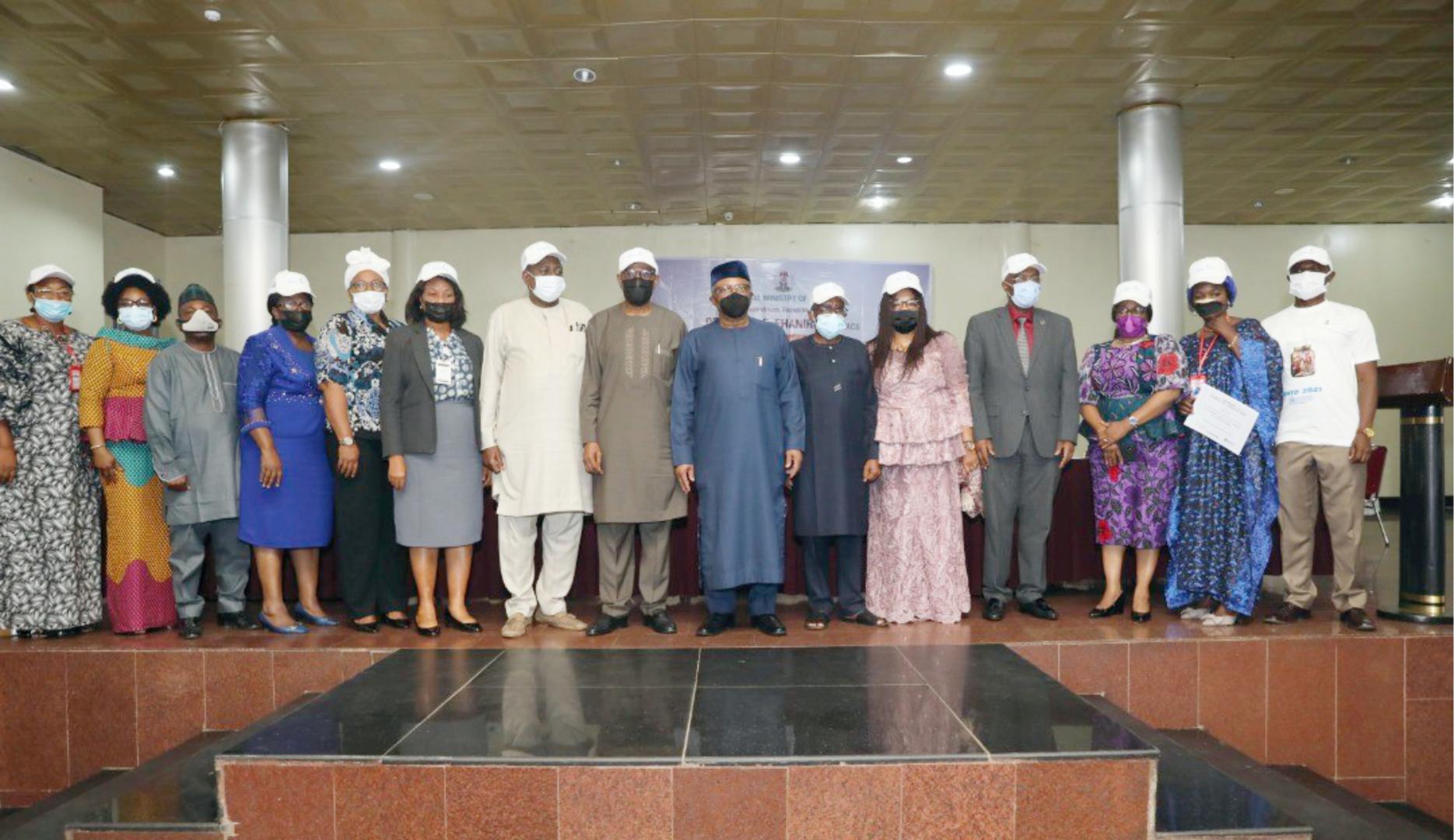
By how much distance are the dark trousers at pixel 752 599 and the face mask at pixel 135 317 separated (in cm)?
276

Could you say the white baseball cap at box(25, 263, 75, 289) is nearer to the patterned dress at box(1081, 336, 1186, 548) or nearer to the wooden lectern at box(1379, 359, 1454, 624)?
the patterned dress at box(1081, 336, 1186, 548)

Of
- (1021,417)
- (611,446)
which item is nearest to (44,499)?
(611,446)

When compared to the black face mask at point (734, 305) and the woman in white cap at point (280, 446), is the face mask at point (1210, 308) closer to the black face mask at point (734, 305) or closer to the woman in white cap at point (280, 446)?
the black face mask at point (734, 305)

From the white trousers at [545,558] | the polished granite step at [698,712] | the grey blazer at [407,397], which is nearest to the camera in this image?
the polished granite step at [698,712]

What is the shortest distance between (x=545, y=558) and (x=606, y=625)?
414 mm

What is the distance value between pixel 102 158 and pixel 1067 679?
851cm

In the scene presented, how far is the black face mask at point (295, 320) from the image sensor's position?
3781mm

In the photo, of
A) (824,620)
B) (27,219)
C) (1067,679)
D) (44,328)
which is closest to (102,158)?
(27,219)

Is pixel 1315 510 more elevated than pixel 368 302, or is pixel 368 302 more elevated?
pixel 368 302

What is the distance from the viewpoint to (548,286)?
3797 mm

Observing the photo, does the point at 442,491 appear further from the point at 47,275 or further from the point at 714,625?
the point at 47,275

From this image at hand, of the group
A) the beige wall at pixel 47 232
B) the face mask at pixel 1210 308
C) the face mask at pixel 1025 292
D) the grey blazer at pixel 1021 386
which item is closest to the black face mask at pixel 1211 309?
the face mask at pixel 1210 308

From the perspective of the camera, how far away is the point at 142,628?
3.74 meters

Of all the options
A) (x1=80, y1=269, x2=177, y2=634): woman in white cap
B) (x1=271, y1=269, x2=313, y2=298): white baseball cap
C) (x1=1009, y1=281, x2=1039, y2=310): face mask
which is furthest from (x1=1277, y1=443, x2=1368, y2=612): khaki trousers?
(x1=80, y1=269, x2=177, y2=634): woman in white cap
